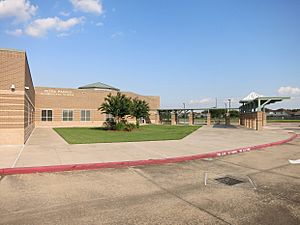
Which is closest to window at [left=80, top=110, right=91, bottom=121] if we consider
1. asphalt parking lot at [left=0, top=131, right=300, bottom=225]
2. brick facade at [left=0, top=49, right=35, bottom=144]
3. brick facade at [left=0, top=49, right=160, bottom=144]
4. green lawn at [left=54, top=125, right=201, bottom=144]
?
brick facade at [left=0, top=49, right=160, bottom=144]

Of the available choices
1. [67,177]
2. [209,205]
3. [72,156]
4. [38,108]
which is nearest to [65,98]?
[38,108]

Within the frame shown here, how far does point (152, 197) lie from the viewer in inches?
223

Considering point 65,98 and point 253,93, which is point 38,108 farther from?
point 253,93

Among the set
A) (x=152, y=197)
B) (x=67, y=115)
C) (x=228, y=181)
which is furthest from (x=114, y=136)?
(x=67, y=115)

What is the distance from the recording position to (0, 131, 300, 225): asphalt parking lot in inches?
177

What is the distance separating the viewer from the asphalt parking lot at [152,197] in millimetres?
4500

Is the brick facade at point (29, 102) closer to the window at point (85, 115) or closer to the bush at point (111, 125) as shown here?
the window at point (85, 115)

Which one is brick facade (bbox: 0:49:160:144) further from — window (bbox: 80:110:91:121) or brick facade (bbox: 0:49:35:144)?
window (bbox: 80:110:91:121)

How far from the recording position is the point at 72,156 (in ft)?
34.7

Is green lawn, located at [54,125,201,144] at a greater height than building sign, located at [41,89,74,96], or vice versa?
building sign, located at [41,89,74,96]

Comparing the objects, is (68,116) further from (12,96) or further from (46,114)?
(12,96)

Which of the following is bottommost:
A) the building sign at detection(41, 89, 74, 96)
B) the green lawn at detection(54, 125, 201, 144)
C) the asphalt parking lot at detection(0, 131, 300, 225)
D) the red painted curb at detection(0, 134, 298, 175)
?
the asphalt parking lot at detection(0, 131, 300, 225)

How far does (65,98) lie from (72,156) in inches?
1329

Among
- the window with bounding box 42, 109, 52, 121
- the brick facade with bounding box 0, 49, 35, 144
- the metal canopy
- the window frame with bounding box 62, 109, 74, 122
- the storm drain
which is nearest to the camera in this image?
the storm drain
